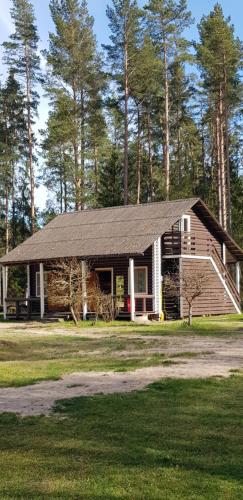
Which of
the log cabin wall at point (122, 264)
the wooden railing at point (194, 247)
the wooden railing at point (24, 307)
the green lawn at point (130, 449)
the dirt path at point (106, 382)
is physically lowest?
the green lawn at point (130, 449)

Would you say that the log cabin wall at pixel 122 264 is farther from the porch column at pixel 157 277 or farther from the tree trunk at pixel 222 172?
the tree trunk at pixel 222 172

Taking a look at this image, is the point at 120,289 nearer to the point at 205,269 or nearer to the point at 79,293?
the point at 79,293

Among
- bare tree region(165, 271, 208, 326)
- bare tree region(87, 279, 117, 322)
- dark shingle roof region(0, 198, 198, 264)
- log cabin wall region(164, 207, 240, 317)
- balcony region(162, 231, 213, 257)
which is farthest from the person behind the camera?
log cabin wall region(164, 207, 240, 317)

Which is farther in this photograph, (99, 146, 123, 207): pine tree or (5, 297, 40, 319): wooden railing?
(99, 146, 123, 207): pine tree

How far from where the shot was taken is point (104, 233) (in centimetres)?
2997

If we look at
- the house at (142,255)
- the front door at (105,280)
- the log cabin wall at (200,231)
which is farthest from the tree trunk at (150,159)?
the front door at (105,280)

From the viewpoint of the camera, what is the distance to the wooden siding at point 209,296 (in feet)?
95.2

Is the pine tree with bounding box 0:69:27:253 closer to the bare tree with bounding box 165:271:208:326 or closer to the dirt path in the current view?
the bare tree with bounding box 165:271:208:326

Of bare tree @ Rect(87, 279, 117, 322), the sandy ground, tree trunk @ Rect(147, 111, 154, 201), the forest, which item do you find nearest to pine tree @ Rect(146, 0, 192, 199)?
the forest

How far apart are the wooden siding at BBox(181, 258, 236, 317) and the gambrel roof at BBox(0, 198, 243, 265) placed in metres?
2.20

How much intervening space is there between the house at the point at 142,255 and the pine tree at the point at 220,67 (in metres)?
7.40

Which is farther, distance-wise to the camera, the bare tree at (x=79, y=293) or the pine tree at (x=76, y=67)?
the pine tree at (x=76, y=67)

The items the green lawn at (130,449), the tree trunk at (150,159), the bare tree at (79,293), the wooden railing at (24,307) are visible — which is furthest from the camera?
the tree trunk at (150,159)

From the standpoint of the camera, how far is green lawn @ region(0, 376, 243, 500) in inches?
183
